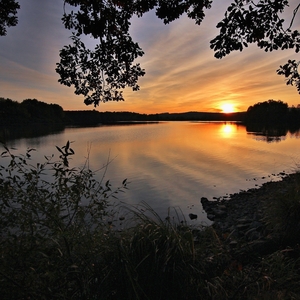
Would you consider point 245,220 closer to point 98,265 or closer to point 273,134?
point 98,265

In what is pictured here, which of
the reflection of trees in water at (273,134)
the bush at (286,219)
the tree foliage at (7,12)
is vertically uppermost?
the tree foliage at (7,12)

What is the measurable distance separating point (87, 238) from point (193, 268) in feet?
5.26

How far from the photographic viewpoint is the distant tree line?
320 ft

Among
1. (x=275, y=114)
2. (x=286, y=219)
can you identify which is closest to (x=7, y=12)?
(x=286, y=219)

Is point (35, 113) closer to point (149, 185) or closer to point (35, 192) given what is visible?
point (149, 185)

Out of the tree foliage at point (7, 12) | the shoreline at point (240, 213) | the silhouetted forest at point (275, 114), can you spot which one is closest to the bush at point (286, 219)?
the shoreline at point (240, 213)

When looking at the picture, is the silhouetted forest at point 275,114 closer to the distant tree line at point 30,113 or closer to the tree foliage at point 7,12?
the tree foliage at point 7,12

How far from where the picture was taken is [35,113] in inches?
4732

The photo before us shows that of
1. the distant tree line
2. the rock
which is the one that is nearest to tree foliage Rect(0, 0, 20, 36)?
the rock

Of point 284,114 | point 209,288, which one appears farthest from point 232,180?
point 284,114

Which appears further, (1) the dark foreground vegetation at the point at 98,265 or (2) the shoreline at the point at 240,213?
(2) the shoreline at the point at 240,213

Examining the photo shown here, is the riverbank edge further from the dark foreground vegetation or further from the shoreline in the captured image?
the dark foreground vegetation

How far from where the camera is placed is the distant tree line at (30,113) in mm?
97431

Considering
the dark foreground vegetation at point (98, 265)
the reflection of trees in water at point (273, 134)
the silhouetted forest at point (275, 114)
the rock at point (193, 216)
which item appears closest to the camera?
the dark foreground vegetation at point (98, 265)
